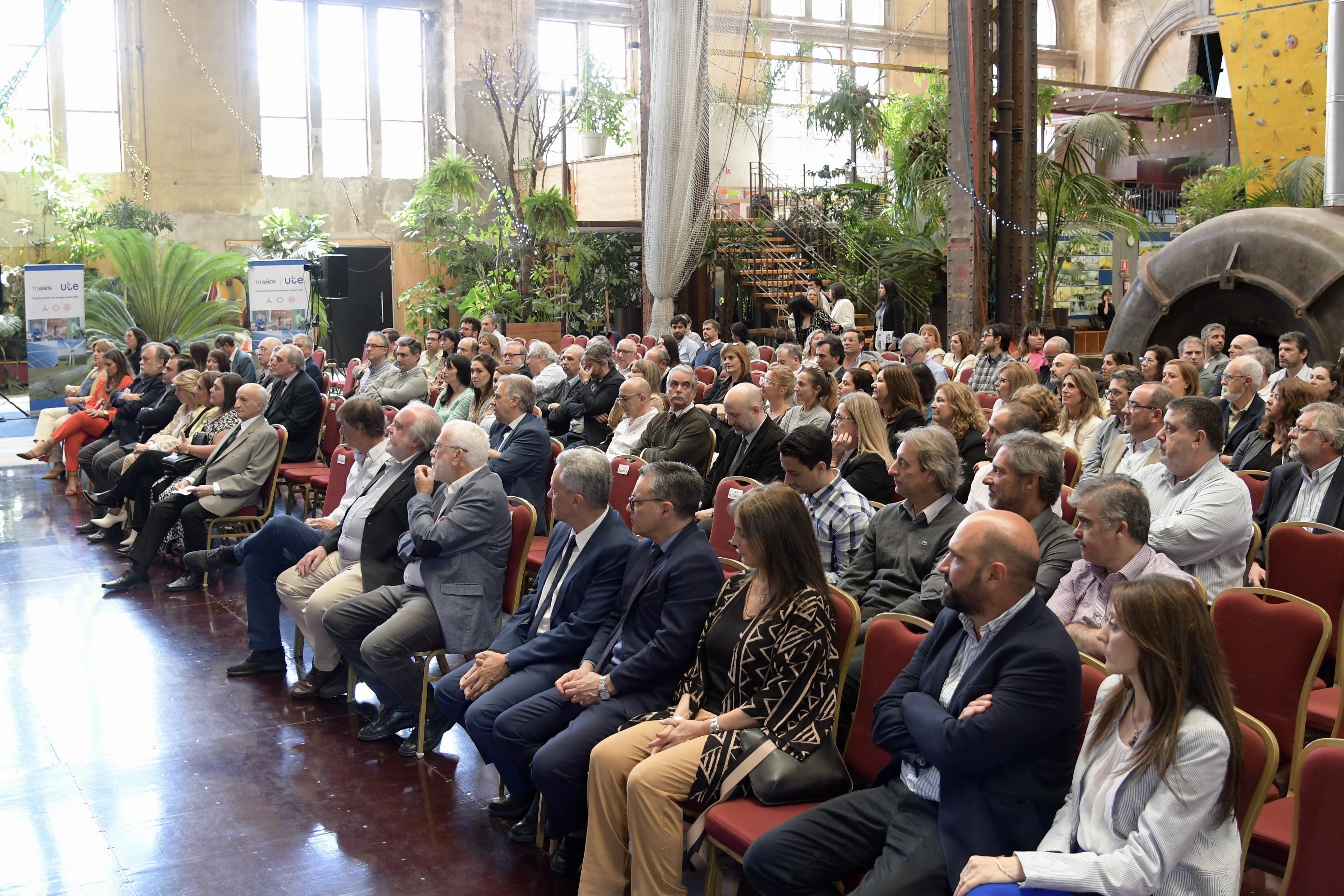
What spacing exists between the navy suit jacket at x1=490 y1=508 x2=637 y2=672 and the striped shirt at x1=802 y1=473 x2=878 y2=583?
0.69 metres

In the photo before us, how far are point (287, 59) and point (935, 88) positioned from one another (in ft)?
38.4

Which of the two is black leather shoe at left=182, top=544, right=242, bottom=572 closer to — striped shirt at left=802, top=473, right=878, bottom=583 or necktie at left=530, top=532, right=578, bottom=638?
necktie at left=530, top=532, right=578, bottom=638

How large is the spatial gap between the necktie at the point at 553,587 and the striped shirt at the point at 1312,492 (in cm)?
258

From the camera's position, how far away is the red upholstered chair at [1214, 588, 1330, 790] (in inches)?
117

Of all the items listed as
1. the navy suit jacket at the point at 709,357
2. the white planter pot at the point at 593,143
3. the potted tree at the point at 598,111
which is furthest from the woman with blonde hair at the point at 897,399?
the white planter pot at the point at 593,143

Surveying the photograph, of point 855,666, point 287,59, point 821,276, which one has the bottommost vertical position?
point 855,666

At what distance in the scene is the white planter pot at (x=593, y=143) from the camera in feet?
66.5

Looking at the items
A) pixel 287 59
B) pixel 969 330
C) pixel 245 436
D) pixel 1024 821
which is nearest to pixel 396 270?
pixel 287 59

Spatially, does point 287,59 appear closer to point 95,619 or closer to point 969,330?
point 969,330

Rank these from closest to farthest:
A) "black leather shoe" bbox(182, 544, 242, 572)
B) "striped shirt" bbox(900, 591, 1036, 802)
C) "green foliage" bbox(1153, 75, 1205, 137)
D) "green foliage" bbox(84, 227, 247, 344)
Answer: "striped shirt" bbox(900, 591, 1036, 802) → "black leather shoe" bbox(182, 544, 242, 572) → "green foliage" bbox(84, 227, 247, 344) → "green foliage" bbox(1153, 75, 1205, 137)

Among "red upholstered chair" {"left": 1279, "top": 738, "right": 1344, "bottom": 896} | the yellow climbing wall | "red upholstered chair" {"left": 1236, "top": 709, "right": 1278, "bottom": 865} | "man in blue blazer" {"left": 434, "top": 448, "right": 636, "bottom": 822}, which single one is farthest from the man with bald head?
the yellow climbing wall

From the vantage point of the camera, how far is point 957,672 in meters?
2.70

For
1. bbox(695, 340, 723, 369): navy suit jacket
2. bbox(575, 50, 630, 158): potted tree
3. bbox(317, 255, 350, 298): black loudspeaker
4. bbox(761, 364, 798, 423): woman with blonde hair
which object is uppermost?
bbox(575, 50, 630, 158): potted tree

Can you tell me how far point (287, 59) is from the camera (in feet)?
67.6
